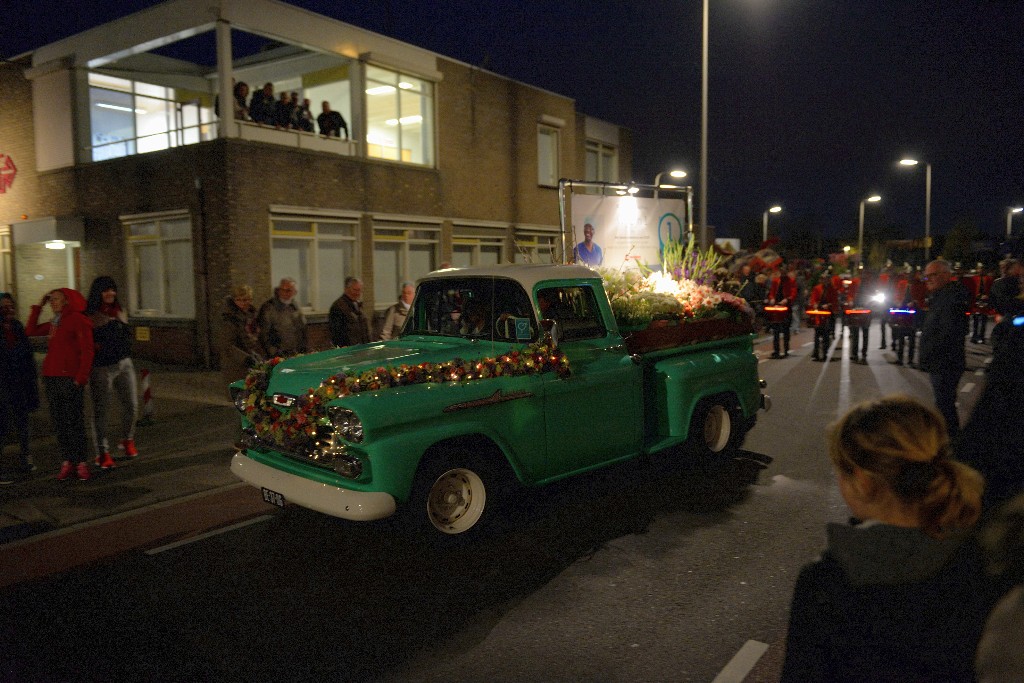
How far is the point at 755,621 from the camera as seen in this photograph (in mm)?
4137

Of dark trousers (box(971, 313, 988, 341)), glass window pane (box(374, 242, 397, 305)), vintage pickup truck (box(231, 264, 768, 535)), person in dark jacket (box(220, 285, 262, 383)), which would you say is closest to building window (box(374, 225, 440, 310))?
glass window pane (box(374, 242, 397, 305))

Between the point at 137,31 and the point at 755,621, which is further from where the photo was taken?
the point at 137,31

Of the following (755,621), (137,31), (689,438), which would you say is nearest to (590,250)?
(689,438)

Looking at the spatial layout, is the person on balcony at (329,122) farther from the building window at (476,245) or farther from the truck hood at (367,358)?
the truck hood at (367,358)

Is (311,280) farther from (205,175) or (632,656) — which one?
(632,656)

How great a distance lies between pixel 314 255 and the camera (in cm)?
1605

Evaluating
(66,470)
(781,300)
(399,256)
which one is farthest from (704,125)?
(66,470)

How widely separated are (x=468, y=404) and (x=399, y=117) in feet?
48.9

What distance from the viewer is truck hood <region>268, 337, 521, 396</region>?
16.8 feet

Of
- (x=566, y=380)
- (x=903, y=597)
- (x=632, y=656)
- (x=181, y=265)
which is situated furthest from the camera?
(x=181, y=265)

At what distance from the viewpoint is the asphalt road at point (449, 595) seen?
3.74 m

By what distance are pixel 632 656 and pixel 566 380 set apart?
91.0 inches

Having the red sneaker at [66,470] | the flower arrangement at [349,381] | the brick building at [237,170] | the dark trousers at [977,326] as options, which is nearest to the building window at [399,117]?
the brick building at [237,170]

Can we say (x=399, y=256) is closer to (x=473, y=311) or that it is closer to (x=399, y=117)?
(x=399, y=117)
